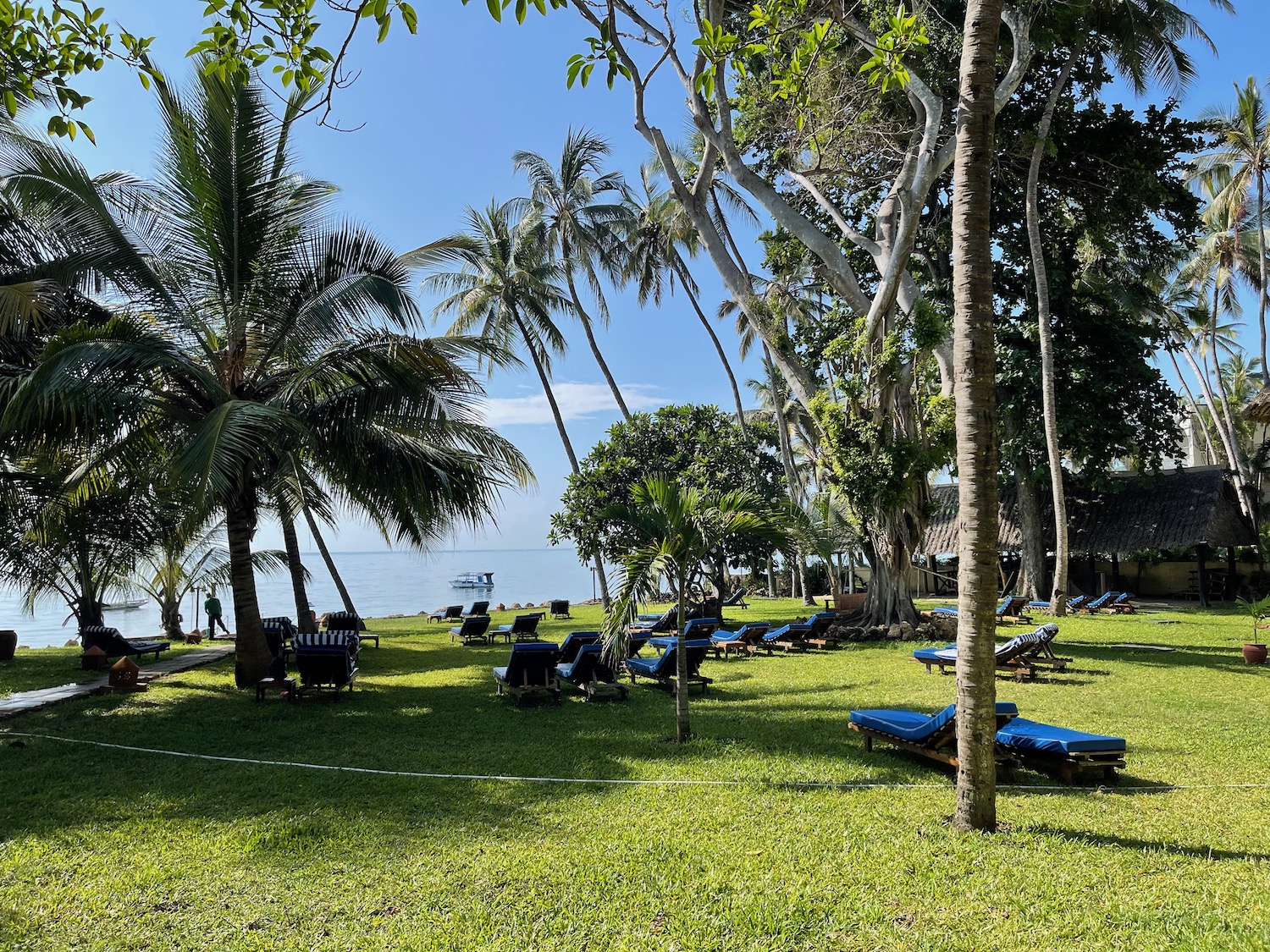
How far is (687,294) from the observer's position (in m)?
27.3

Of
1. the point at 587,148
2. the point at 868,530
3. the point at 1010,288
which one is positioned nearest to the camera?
the point at 868,530

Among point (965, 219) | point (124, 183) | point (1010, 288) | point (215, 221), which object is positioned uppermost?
point (1010, 288)

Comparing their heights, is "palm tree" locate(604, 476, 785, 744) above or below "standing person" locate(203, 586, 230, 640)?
above

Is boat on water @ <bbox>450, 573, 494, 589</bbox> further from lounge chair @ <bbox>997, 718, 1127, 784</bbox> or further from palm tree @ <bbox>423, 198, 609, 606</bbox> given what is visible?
lounge chair @ <bbox>997, 718, 1127, 784</bbox>

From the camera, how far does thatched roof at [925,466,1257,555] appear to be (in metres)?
22.1

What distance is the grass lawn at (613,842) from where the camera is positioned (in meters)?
3.55

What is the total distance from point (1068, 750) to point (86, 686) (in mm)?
12272

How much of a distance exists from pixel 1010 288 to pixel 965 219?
21604mm

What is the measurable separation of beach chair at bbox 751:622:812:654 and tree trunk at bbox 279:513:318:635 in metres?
9.58

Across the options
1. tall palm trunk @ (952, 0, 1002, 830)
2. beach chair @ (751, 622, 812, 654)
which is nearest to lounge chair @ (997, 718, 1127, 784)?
tall palm trunk @ (952, 0, 1002, 830)

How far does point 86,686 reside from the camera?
10.8 m

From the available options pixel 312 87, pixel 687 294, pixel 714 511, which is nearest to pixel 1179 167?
pixel 687 294

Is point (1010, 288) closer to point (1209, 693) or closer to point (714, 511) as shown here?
point (1209, 693)

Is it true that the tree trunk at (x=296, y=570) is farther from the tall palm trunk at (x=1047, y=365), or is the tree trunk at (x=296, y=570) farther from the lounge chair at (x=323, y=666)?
the tall palm trunk at (x=1047, y=365)
